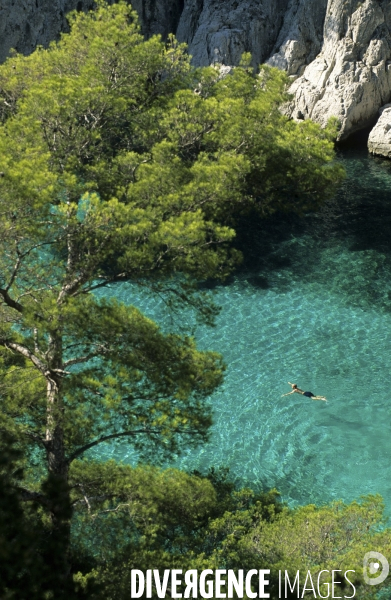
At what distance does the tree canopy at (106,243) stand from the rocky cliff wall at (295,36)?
17978mm

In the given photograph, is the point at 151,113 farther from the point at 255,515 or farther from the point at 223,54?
the point at 223,54

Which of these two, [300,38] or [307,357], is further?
[300,38]

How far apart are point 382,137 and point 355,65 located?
11.4 ft

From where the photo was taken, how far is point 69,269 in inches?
340

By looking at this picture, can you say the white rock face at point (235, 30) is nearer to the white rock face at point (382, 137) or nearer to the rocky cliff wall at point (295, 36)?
the rocky cliff wall at point (295, 36)

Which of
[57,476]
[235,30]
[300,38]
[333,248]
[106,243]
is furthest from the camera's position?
[235,30]

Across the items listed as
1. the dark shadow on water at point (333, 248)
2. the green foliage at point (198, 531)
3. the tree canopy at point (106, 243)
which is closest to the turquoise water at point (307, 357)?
the dark shadow on water at point (333, 248)

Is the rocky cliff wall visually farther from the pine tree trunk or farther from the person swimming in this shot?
the pine tree trunk

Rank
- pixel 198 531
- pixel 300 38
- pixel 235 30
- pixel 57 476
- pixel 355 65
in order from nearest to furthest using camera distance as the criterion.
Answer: pixel 57 476 < pixel 198 531 < pixel 355 65 < pixel 300 38 < pixel 235 30

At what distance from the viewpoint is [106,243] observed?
8242 mm

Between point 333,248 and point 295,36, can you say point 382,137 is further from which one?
point 333,248

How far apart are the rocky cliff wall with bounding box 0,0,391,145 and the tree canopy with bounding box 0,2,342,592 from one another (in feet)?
59.0

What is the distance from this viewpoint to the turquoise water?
37.5 ft

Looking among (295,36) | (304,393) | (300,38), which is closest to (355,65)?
(300,38)
